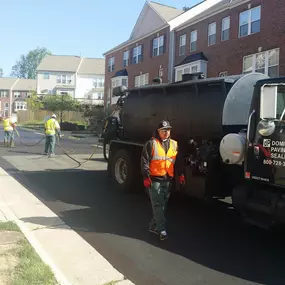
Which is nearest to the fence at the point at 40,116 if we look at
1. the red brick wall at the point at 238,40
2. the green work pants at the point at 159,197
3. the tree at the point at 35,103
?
the tree at the point at 35,103

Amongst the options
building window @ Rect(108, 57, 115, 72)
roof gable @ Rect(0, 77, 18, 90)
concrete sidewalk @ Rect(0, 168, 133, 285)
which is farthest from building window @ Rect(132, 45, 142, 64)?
roof gable @ Rect(0, 77, 18, 90)

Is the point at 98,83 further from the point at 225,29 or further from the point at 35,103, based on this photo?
the point at 225,29

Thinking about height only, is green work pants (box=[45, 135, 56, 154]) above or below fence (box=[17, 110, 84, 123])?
below

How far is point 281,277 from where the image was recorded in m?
4.42

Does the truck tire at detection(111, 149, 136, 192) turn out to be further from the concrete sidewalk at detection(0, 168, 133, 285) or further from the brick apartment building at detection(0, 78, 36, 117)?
the brick apartment building at detection(0, 78, 36, 117)

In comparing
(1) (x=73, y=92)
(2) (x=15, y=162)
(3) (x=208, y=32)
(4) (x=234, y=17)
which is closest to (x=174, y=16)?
(3) (x=208, y=32)

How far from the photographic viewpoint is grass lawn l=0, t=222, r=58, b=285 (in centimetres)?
400

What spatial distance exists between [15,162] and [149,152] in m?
9.57

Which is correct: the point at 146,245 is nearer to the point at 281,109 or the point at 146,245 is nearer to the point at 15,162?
the point at 281,109

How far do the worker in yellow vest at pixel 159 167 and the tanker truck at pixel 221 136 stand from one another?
3.12ft

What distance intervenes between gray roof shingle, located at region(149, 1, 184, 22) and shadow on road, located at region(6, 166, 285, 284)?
995 inches

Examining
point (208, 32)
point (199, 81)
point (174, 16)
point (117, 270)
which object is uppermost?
point (174, 16)

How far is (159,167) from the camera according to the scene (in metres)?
5.42

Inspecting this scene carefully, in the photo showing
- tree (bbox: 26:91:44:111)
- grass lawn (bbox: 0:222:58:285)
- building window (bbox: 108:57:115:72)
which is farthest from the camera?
tree (bbox: 26:91:44:111)
